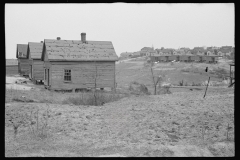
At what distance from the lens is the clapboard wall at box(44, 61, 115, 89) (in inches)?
928

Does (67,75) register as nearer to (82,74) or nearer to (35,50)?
(82,74)

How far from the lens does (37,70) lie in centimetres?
3288

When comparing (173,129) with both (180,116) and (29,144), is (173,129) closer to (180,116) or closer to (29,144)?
(180,116)

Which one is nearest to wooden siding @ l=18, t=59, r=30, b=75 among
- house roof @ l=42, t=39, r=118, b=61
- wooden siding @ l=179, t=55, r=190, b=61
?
house roof @ l=42, t=39, r=118, b=61

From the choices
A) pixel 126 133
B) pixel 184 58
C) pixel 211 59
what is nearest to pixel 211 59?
pixel 211 59

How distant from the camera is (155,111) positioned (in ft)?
37.0

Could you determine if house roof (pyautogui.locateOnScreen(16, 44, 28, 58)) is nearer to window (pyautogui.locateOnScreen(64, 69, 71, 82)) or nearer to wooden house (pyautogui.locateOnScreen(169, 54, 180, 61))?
window (pyautogui.locateOnScreen(64, 69, 71, 82))

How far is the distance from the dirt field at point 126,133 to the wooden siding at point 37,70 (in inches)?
869

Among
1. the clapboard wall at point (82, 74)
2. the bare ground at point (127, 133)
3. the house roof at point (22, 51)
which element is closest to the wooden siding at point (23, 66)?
the house roof at point (22, 51)

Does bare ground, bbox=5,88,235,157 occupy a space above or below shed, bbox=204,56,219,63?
below

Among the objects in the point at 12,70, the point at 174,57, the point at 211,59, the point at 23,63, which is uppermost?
the point at 174,57

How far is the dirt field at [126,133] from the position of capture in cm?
655

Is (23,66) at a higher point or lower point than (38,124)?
higher

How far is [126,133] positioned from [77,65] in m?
Answer: 16.6
